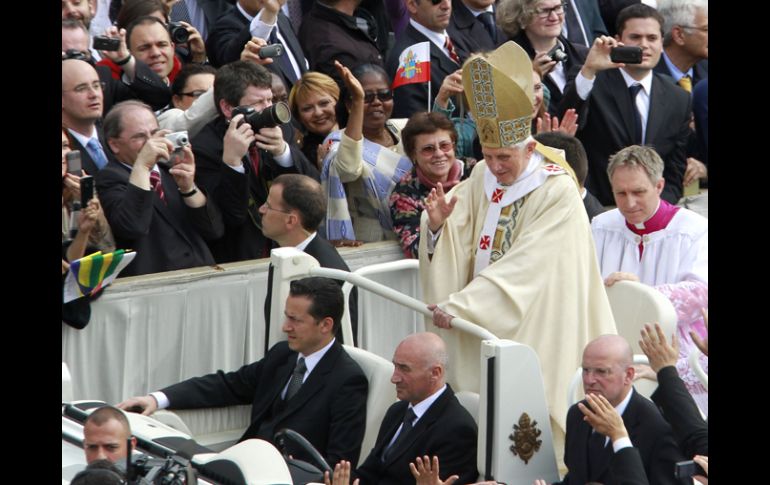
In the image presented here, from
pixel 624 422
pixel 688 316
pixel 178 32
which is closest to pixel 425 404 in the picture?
pixel 624 422

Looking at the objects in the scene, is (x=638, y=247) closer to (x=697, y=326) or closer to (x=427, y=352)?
(x=697, y=326)

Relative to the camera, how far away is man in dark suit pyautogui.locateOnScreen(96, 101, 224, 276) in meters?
7.25

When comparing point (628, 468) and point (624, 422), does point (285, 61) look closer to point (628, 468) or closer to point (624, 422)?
point (624, 422)

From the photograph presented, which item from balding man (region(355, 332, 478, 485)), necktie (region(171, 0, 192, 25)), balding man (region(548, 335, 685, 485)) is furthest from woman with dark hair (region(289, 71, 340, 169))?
balding man (region(548, 335, 685, 485))

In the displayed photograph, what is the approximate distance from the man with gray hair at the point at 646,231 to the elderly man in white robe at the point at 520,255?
56 cm

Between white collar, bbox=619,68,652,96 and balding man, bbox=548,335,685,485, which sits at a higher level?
white collar, bbox=619,68,652,96

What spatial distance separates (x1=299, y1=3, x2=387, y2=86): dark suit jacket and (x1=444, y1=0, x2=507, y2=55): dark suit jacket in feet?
2.13

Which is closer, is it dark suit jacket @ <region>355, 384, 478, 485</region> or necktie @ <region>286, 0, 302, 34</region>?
dark suit jacket @ <region>355, 384, 478, 485</region>

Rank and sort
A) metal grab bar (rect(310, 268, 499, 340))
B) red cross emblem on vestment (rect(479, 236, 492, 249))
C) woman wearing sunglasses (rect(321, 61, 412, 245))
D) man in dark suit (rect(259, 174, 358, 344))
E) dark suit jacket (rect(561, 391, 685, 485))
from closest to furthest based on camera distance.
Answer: dark suit jacket (rect(561, 391, 685, 485))
metal grab bar (rect(310, 268, 499, 340))
red cross emblem on vestment (rect(479, 236, 492, 249))
man in dark suit (rect(259, 174, 358, 344))
woman wearing sunglasses (rect(321, 61, 412, 245))

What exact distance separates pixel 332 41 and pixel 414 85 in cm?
52

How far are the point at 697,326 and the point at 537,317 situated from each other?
102cm

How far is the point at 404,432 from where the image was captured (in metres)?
6.45

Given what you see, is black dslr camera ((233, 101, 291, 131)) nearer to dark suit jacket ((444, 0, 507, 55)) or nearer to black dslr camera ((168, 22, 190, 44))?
black dslr camera ((168, 22, 190, 44))

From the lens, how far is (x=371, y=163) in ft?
27.2
